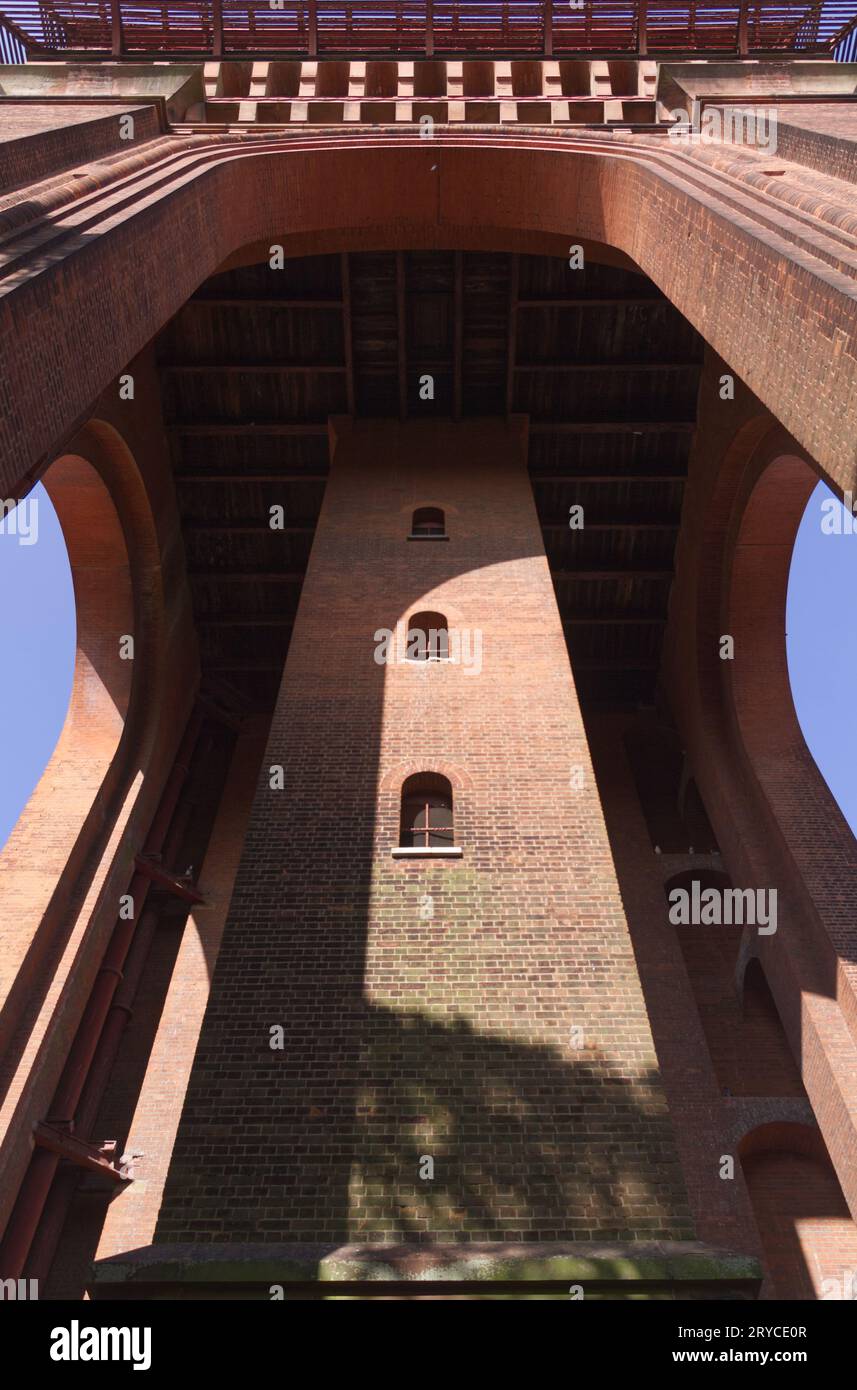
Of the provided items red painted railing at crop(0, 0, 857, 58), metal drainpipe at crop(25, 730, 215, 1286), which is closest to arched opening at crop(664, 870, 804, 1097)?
metal drainpipe at crop(25, 730, 215, 1286)

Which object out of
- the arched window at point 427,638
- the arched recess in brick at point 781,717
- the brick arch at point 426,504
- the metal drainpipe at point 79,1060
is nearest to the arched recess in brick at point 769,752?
the arched recess in brick at point 781,717

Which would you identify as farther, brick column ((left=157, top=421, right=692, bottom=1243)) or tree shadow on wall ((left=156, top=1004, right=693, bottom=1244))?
brick column ((left=157, top=421, right=692, bottom=1243))

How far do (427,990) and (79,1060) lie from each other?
518 cm

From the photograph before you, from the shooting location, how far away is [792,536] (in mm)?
12766

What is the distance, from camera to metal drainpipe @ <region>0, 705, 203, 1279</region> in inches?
340

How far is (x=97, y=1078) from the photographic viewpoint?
1061 cm

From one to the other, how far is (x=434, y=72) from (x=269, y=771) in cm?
911

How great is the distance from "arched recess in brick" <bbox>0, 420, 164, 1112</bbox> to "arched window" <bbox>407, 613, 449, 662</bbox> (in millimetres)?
4138

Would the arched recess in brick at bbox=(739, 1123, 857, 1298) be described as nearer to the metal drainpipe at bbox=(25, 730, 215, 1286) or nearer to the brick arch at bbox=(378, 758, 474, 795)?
the brick arch at bbox=(378, 758, 474, 795)

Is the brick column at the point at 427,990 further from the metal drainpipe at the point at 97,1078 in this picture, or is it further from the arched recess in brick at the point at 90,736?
the metal drainpipe at the point at 97,1078

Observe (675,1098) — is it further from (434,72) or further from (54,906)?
(434,72)

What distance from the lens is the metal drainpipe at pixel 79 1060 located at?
863 centimetres
